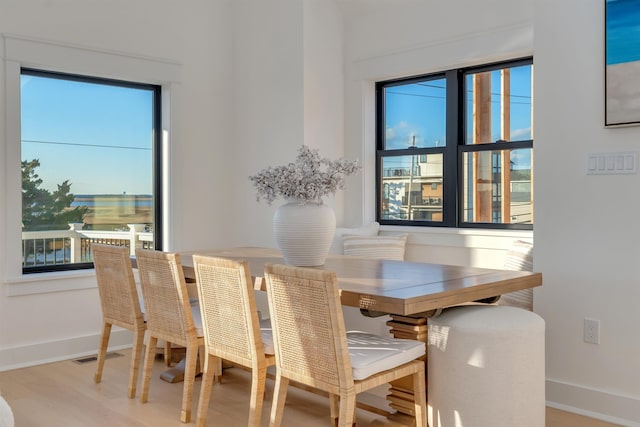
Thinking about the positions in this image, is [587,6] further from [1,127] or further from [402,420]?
[1,127]

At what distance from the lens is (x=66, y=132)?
4.57 metres

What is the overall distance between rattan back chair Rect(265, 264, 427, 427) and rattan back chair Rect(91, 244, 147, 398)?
1.24 m

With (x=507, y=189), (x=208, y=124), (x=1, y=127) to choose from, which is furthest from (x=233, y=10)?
(x=507, y=189)

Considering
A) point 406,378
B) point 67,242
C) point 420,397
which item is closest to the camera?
point 420,397

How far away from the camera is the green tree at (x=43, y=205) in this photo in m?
4.37

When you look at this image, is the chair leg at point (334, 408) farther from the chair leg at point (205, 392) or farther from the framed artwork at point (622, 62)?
the framed artwork at point (622, 62)

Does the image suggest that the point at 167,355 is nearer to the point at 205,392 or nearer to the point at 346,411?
the point at 205,392

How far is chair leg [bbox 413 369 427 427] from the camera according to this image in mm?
2643

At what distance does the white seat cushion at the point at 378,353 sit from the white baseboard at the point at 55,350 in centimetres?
253

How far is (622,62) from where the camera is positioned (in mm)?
3018

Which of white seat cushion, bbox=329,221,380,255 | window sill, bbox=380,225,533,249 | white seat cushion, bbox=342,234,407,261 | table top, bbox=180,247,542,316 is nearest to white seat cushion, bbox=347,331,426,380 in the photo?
table top, bbox=180,247,542,316

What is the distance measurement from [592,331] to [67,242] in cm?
359

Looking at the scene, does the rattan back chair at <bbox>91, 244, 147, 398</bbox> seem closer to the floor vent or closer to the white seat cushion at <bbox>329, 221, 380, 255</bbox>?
the floor vent

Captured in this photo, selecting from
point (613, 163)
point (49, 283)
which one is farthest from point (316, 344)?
point (49, 283)
